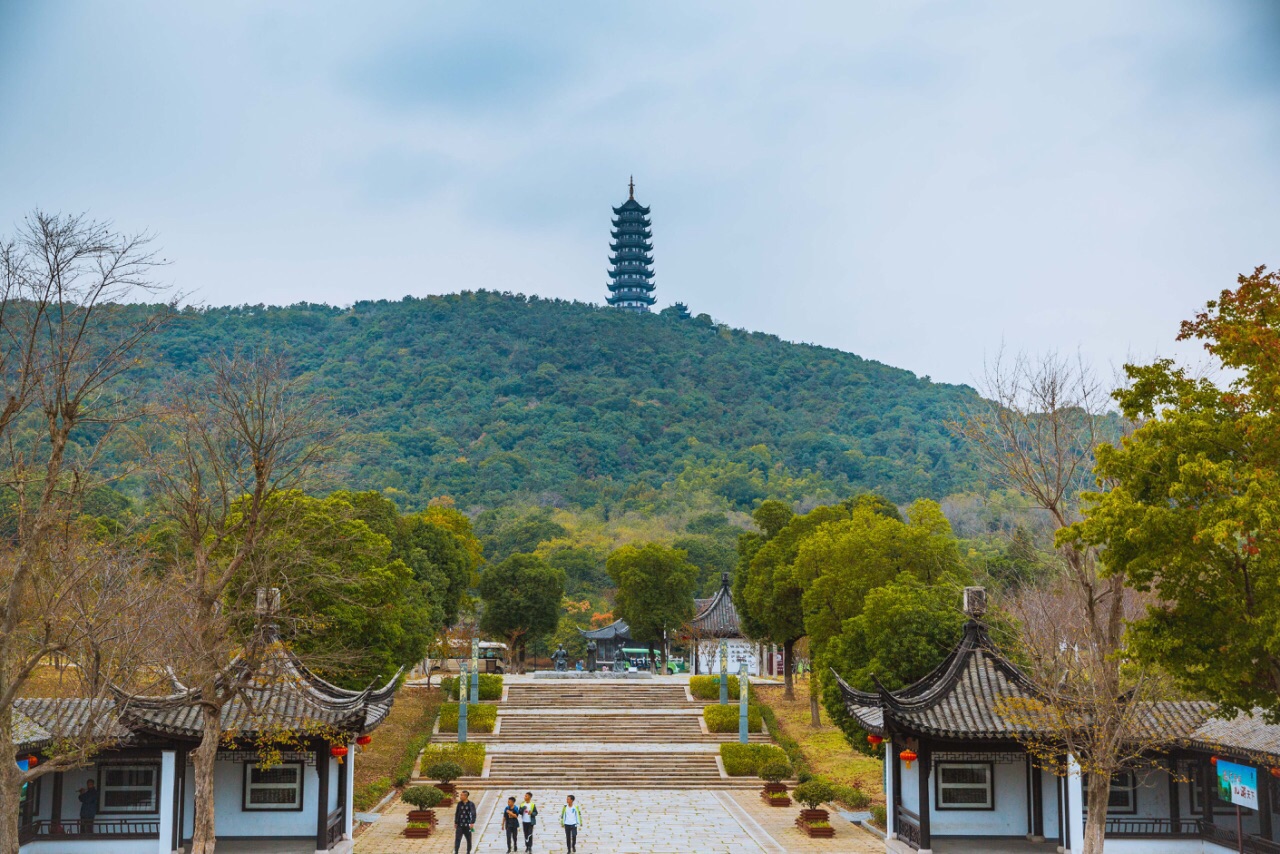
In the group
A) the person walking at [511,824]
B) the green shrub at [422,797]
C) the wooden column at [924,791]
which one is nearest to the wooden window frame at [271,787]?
the green shrub at [422,797]

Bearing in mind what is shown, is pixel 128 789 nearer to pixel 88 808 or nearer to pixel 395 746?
pixel 88 808

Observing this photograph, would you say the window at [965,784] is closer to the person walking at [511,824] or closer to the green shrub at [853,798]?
the green shrub at [853,798]

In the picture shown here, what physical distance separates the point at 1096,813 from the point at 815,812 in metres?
9.64

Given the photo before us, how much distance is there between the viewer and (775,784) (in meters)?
27.7

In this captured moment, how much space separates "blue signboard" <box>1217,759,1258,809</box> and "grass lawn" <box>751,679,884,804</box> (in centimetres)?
917

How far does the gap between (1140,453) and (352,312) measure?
13212cm

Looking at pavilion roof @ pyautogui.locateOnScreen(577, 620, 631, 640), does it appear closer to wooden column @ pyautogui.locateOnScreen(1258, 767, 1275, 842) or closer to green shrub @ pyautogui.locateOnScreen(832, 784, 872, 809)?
green shrub @ pyautogui.locateOnScreen(832, 784, 872, 809)

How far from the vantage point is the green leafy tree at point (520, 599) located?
46.0m

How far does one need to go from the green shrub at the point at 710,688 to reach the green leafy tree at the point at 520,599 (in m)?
9.20

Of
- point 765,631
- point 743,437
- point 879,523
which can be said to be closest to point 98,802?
point 879,523

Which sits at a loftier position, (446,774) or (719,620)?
(719,620)

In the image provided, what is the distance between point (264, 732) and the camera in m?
19.2

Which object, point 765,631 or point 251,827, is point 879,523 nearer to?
point 765,631

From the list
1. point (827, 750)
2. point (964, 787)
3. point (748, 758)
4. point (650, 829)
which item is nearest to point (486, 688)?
point (748, 758)
